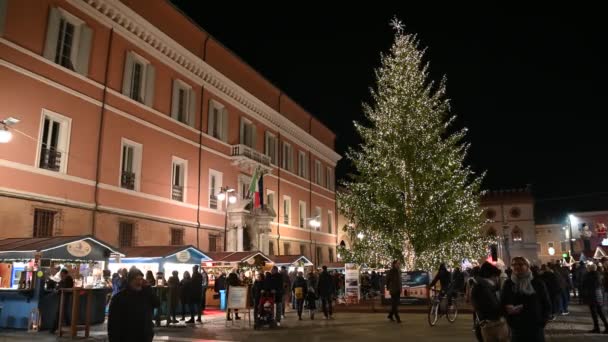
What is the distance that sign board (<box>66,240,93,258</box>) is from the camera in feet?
46.9

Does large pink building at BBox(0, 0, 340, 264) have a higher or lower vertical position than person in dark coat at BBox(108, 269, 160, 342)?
higher

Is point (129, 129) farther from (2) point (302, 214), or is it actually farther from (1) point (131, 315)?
(2) point (302, 214)

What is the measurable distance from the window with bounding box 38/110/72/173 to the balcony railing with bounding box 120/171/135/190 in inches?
129

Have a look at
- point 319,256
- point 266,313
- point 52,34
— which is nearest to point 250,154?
point 52,34

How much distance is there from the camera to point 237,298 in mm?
16578

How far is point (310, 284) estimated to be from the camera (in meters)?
22.7

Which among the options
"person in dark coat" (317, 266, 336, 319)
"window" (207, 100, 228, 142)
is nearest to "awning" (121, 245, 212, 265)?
"person in dark coat" (317, 266, 336, 319)

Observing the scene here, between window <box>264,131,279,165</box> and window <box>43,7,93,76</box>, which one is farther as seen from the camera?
window <box>264,131,279,165</box>

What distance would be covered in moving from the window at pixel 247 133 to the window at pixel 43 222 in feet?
53.3

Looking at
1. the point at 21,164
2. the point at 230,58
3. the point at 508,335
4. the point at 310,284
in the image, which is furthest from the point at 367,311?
the point at 230,58

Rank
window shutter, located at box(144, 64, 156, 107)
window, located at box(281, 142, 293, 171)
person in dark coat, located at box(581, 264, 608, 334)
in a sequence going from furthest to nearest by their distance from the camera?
Result: 1. window, located at box(281, 142, 293, 171)
2. window shutter, located at box(144, 64, 156, 107)
3. person in dark coat, located at box(581, 264, 608, 334)

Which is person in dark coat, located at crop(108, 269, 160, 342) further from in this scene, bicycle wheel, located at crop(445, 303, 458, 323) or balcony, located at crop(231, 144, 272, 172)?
balcony, located at crop(231, 144, 272, 172)

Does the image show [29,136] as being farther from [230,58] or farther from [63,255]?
[230,58]

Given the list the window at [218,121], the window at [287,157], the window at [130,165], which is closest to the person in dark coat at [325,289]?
the window at [130,165]
